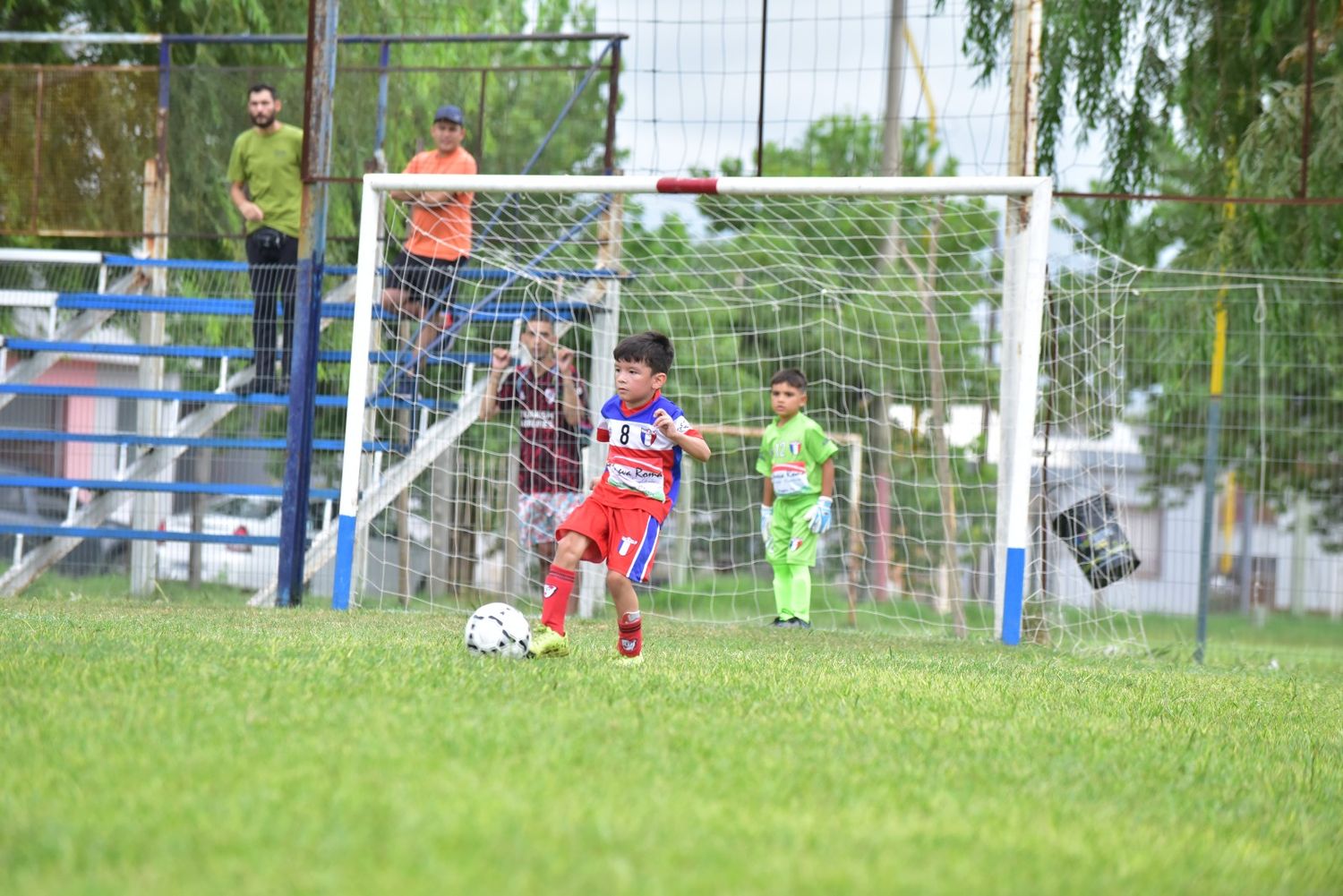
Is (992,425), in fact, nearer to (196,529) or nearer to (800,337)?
(800,337)

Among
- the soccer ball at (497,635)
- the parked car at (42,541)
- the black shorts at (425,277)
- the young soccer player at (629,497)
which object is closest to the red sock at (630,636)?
the young soccer player at (629,497)

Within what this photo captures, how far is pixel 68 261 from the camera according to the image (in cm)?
1217

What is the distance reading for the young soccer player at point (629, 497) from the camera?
6199 mm

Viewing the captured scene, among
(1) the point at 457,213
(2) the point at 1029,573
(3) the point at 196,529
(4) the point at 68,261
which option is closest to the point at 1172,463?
(2) the point at 1029,573

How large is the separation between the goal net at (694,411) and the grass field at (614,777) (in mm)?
3810

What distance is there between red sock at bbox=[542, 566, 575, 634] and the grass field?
0.25m

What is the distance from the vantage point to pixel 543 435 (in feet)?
34.6

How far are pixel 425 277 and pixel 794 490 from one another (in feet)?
10.7

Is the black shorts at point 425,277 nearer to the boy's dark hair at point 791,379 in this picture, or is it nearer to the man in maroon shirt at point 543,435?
the man in maroon shirt at point 543,435

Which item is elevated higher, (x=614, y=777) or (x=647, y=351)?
(x=647, y=351)

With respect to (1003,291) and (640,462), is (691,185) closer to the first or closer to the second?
(1003,291)

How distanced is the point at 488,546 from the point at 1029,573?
4.50m

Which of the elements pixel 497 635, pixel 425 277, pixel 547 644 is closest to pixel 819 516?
pixel 425 277

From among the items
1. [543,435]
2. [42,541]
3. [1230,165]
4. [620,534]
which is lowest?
[42,541]
